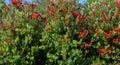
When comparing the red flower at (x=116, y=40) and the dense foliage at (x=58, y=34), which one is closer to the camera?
the dense foliage at (x=58, y=34)

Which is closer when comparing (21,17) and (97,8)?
(21,17)

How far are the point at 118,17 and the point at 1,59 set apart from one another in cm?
384

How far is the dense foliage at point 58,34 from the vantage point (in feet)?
39.2

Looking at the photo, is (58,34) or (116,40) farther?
(116,40)

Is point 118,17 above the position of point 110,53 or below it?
above

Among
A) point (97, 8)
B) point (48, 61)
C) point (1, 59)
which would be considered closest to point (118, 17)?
point (97, 8)

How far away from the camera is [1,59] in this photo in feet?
39.3

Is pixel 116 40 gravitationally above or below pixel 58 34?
below

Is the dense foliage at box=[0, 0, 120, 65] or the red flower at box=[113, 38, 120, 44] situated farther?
the red flower at box=[113, 38, 120, 44]

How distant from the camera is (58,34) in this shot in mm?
12172

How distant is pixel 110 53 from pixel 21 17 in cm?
288

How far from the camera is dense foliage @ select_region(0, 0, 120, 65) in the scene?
39.2 ft

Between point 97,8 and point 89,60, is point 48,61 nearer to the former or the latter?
point 89,60

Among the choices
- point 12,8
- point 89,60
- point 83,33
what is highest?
point 12,8
